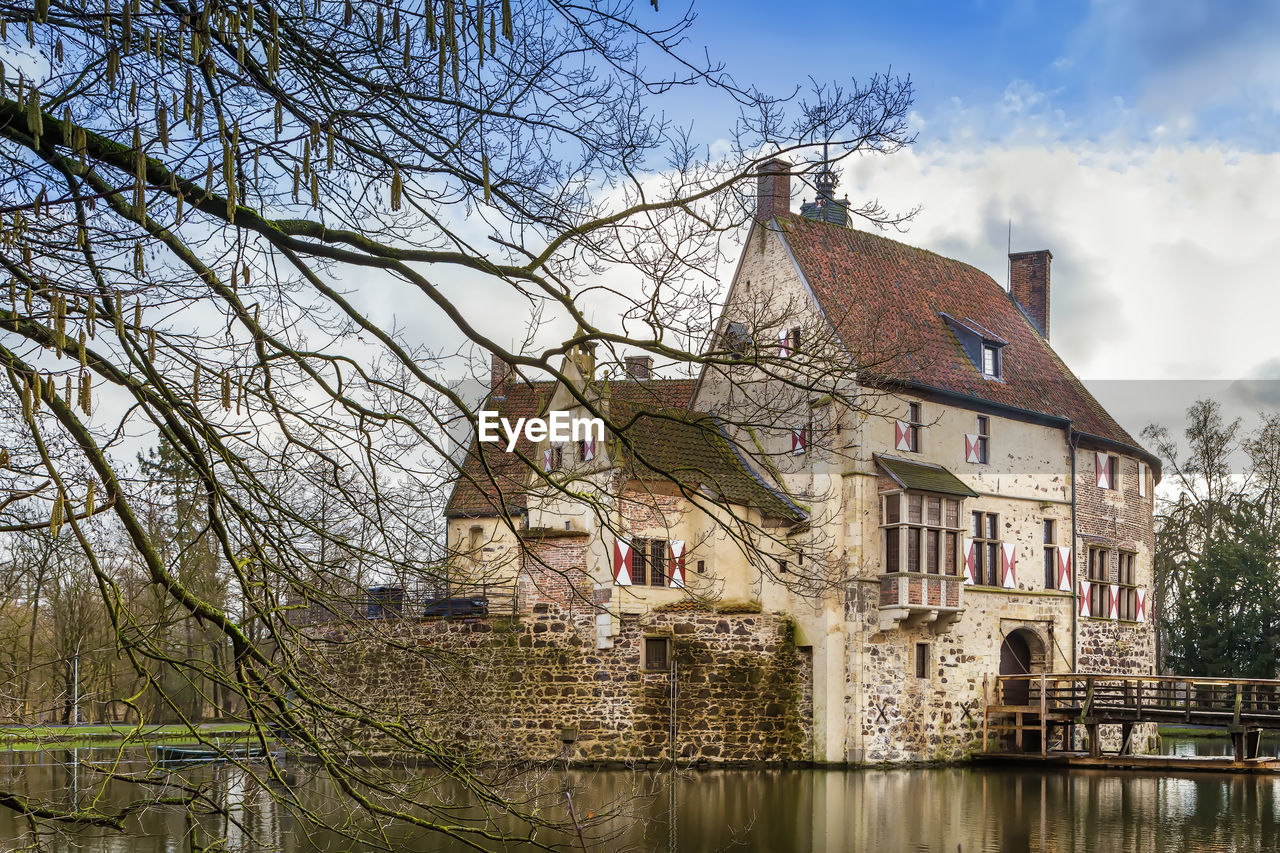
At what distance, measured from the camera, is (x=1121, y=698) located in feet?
84.5

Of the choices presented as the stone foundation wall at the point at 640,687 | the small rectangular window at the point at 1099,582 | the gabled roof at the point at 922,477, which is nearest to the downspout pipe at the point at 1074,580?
the small rectangular window at the point at 1099,582

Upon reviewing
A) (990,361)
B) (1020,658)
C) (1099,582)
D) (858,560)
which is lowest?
(1020,658)

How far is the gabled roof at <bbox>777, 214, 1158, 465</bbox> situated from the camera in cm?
2573

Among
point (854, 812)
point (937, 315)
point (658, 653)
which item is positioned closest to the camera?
point (854, 812)

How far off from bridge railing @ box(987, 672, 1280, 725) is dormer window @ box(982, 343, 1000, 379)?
6.02 meters

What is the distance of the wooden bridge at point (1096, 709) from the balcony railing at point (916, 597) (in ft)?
8.02

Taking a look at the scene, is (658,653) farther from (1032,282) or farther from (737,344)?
(737,344)

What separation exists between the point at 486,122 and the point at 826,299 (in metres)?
19.7

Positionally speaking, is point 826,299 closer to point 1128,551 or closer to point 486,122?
point 1128,551

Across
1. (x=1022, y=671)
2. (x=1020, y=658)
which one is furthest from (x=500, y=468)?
(x=1020, y=658)

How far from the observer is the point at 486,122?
6.14 meters

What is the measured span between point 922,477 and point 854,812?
8248mm

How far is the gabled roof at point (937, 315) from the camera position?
84.4 ft

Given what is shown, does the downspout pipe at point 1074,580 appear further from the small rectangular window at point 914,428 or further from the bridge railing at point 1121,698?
the small rectangular window at point 914,428
